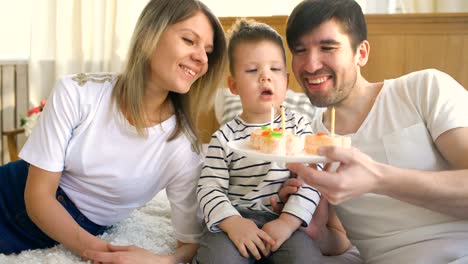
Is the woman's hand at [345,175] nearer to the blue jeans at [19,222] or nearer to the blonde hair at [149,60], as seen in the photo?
the blonde hair at [149,60]

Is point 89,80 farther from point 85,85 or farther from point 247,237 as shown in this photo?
point 247,237

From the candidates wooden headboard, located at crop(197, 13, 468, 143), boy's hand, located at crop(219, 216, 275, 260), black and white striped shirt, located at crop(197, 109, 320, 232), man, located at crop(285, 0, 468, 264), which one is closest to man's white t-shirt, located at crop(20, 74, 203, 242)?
black and white striped shirt, located at crop(197, 109, 320, 232)

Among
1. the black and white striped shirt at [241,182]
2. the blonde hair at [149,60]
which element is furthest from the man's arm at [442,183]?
the blonde hair at [149,60]

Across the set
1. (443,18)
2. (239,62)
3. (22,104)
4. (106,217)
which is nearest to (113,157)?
(106,217)

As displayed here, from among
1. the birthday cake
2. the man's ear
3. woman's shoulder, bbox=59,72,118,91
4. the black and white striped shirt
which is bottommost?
the black and white striped shirt

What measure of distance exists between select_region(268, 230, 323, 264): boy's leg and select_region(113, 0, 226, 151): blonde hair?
51cm

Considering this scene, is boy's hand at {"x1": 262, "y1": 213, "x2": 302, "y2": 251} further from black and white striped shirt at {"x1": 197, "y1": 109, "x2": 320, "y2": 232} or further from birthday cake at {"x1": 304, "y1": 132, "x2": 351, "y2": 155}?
birthday cake at {"x1": 304, "y1": 132, "x2": 351, "y2": 155}

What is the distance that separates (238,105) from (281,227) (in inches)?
47.7

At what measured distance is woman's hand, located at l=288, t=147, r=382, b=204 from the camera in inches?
43.0

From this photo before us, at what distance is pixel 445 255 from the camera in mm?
1298

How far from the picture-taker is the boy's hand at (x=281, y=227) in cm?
133

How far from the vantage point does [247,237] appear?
132cm

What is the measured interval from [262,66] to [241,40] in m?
0.13

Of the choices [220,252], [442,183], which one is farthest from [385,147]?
[220,252]
